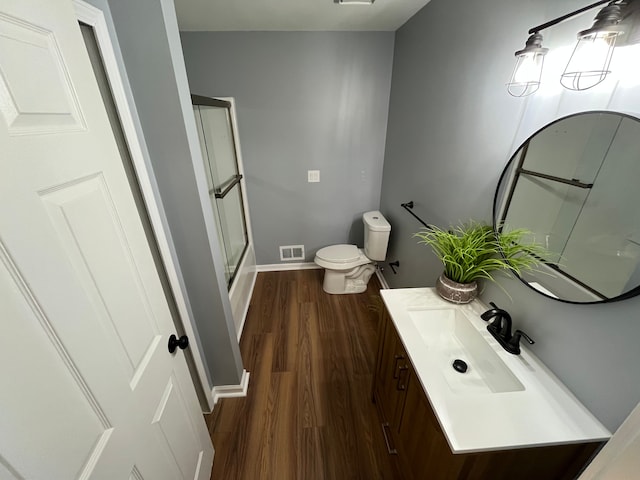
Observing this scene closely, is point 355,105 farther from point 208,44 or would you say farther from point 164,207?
point 164,207

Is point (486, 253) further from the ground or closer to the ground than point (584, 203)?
closer to the ground

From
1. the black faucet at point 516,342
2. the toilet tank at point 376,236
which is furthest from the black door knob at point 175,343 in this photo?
the toilet tank at point 376,236

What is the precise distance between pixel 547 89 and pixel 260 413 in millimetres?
2164

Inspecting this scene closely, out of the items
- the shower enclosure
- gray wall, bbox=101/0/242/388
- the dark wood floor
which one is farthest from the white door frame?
the shower enclosure

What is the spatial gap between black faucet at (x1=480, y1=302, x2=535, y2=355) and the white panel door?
51.7 inches

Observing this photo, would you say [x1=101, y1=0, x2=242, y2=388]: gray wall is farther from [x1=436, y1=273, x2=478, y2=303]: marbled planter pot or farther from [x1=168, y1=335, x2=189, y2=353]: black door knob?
[x1=436, y1=273, x2=478, y2=303]: marbled planter pot

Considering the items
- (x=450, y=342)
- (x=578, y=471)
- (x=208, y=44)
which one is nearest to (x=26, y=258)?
(x=450, y=342)

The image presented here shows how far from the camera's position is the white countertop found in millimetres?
761

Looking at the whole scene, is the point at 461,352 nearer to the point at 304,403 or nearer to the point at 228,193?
the point at 304,403

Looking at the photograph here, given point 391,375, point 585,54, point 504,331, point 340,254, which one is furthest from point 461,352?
point 340,254

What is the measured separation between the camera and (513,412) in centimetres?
83

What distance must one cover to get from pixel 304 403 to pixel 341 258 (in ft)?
4.21

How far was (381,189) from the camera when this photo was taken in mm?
2814

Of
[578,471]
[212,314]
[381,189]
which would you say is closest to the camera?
[578,471]
